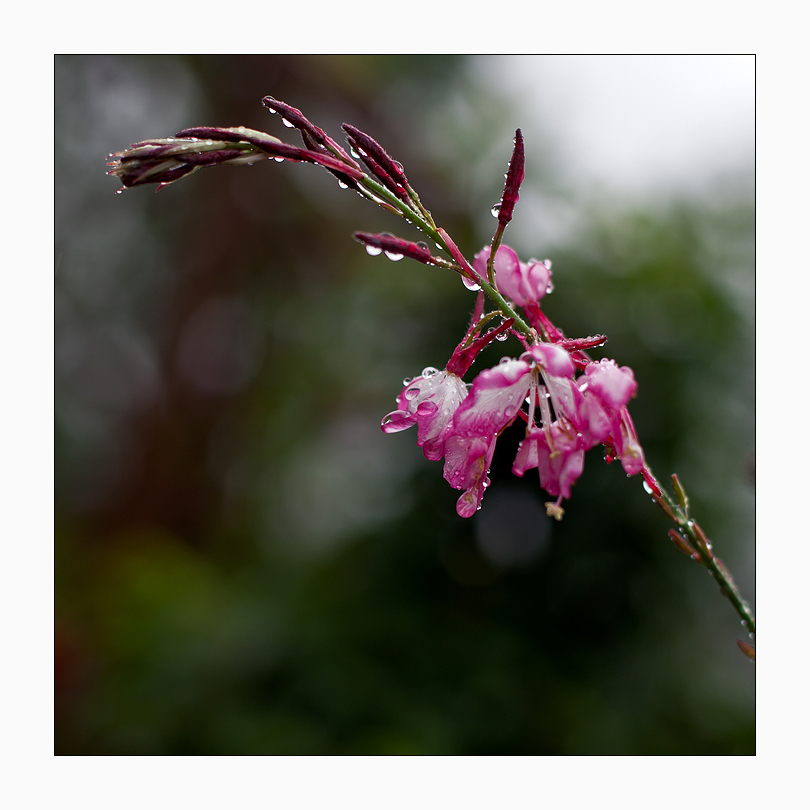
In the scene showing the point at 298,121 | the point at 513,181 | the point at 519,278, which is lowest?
the point at 519,278

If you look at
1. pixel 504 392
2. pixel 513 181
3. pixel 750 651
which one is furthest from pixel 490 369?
pixel 750 651

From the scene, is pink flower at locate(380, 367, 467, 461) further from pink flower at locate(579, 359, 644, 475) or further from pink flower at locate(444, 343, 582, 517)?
pink flower at locate(579, 359, 644, 475)

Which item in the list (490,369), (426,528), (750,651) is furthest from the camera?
(426,528)

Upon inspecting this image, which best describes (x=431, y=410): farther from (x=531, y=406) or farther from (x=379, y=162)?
(x=379, y=162)

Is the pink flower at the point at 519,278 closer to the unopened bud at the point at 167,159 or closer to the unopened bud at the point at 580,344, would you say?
the unopened bud at the point at 580,344

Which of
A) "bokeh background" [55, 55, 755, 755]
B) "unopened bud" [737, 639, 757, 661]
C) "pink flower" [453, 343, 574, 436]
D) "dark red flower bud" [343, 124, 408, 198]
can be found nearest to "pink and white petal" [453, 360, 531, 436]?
"pink flower" [453, 343, 574, 436]

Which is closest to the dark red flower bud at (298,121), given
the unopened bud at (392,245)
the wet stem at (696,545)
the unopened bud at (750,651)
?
the unopened bud at (392,245)

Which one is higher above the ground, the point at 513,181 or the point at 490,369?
the point at 513,181

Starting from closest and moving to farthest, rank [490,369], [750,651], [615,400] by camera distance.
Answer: [615,400]
[490,369]
[750,651]
